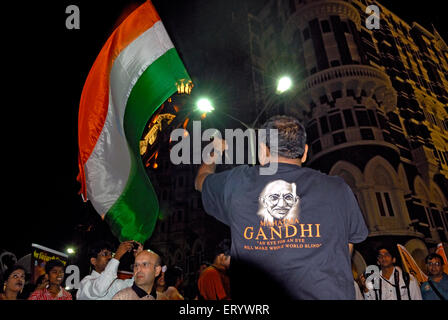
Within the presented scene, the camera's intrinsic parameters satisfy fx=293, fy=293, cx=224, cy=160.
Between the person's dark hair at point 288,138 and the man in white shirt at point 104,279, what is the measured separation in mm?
3062

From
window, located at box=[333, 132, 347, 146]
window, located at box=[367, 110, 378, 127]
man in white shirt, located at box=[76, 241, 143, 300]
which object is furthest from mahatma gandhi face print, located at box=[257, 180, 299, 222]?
window, located at box=[367, 110, 378, 127]

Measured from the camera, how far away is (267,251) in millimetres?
1854

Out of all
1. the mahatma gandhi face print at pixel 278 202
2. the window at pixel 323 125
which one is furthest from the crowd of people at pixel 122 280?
the window at pixel 323 125

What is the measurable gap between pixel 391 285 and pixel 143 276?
551cm

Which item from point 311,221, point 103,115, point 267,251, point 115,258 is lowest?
point 267,251

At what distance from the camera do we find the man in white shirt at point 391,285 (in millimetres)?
6172

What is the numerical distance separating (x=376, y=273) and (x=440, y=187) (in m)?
21.0

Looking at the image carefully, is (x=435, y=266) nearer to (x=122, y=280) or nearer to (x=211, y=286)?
(x=211, y=286)

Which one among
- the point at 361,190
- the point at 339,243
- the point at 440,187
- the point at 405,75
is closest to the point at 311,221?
the point at 339,243

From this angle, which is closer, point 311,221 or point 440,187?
point 311,221

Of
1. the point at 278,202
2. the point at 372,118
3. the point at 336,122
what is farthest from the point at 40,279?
the point at 372,118

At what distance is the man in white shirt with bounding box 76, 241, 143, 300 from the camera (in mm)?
4305

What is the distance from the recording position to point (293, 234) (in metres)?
1.84
